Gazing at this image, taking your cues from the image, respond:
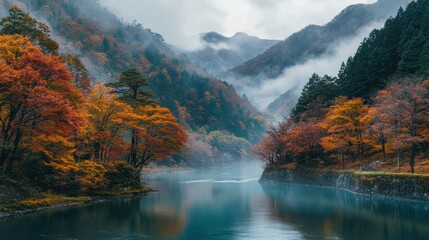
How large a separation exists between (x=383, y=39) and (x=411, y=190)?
47039 mm

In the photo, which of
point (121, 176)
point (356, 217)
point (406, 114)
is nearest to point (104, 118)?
point (121, 176)

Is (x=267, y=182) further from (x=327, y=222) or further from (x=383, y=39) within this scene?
(x=327, y=222)

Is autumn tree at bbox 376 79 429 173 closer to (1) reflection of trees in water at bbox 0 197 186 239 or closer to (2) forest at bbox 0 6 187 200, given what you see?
(2) forest at bbox 0 6 187 200

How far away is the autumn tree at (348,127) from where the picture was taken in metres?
58.6

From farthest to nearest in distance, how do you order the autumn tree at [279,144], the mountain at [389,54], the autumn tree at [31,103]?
the autumn tree at [279,144] < the mountain at [389,54] < the autumn tree at [31,103]

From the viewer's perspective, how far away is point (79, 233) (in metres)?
24.5

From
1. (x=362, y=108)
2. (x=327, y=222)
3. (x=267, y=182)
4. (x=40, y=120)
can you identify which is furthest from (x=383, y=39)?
(x=40, y=120)

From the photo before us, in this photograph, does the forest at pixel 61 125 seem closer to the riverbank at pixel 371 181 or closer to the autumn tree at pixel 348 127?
the autumn tree at pixel 348 127

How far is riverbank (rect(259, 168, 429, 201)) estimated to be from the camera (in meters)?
38.6

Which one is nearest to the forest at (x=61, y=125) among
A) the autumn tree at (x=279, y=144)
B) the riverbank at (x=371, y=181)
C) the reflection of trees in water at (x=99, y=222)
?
the reflection of trees in water at (x=99, y=222)

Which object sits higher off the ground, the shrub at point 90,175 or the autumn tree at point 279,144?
the autumn tree at point 279,144

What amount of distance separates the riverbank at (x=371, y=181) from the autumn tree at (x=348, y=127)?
4324mm

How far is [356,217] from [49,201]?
25.1 metres

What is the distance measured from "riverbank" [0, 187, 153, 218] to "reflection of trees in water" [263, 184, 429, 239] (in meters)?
17.2
